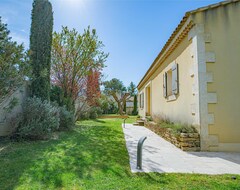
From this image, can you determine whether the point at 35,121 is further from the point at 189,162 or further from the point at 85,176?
the point at 189,162

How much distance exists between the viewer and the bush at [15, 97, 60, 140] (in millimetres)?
6199

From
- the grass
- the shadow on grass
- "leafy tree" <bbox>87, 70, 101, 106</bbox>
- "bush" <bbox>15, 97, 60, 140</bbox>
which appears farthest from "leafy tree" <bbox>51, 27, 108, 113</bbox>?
the grass

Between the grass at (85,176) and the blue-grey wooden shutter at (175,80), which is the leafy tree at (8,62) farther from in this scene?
the blue-grey wooden shutter at (175,80)

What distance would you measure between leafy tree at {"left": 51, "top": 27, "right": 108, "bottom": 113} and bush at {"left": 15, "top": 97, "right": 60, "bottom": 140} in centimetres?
434

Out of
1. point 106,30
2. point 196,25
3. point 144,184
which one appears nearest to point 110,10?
point 106,30

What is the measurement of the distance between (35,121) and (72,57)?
6.46m

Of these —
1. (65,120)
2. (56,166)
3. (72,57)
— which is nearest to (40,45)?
(72,57)

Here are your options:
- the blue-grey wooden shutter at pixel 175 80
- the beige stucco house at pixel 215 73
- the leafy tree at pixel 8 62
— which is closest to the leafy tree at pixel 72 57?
the leafy tree at pixel 8 62

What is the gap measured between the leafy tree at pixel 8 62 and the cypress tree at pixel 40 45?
6.97ft

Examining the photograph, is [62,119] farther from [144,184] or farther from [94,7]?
[144,184]

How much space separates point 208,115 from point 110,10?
7075mm

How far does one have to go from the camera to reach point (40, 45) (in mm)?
8008

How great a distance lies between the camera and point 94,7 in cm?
845

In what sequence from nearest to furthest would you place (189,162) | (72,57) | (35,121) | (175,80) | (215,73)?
(189,162) < (215,73) < (35,121) < (175,80) < (72,57)
